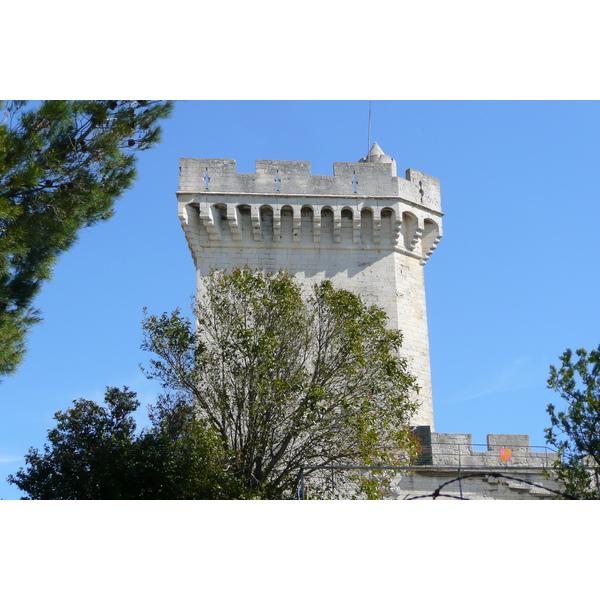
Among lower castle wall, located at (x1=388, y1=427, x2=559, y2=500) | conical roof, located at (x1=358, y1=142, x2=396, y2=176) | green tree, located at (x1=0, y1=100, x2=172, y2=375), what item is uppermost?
conical roof, located at (x1=358, y1=142, x2=396, y2=176)

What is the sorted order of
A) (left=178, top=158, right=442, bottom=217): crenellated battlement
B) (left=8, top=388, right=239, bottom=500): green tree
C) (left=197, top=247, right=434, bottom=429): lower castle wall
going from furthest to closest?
(left=178, top=158, right=442, bottom=217): crenellated battlement → (left=197, top=247, right=434, bottom=429): lower castle wall → (left=8, top=388, right=239, bottom=500): green tree

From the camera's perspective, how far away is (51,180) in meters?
12.4

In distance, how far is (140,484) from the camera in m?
16.2

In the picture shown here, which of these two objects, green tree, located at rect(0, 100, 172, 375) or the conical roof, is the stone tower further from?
green tree, located at rect(0, 100, 172, 375)

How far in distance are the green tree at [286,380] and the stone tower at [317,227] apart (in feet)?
11.4

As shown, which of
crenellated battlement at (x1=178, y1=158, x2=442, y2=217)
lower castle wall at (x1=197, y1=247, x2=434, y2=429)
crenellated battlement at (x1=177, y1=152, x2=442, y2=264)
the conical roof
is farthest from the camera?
the conical roof

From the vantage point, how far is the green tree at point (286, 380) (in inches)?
619

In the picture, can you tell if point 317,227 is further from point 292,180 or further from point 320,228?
point 292,180

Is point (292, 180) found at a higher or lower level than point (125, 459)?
higher

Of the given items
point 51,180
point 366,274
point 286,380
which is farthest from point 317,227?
point 51,180

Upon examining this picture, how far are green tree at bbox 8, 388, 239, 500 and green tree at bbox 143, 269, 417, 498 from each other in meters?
0.41

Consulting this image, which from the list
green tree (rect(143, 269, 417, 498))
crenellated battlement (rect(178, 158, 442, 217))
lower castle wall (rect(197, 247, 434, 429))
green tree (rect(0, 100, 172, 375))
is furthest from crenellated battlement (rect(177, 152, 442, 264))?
green tree (rect(0, 100, 172, 375))

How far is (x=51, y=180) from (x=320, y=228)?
9835 mm

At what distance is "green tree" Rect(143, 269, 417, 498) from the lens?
51.6 feet
